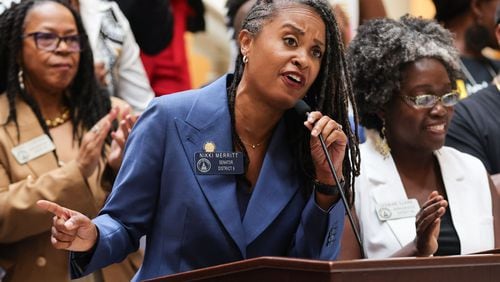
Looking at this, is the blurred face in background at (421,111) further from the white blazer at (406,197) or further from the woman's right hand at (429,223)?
the woman's right hand at (429,223)

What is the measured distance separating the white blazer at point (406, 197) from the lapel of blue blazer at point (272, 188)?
0.82 meters

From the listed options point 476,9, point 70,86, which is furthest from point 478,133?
point 70,86

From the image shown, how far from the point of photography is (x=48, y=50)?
13.4 ft

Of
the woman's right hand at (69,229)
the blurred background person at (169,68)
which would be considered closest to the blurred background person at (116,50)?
the blurred background person at (169,68)

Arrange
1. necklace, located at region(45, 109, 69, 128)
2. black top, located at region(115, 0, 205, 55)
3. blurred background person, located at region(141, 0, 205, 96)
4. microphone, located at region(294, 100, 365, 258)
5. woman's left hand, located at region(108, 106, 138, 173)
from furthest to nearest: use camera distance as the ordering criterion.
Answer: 1. blurred background person, located at region(141, 0, 205, 96)
2. black top, located at region(115, 0, 205, 55)
3. necklace, located at region(45, 109, 69, 128)
4. woman's left hand, located at region(108, 106, 138, 173)
5. microphone, located at region(294, 100, 365, 258)

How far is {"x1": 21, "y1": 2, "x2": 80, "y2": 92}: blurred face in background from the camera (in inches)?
160

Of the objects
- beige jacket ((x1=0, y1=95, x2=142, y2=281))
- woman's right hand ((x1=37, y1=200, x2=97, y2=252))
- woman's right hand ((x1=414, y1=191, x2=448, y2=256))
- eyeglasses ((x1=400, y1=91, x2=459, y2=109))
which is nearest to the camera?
woman's right hand ((x1=37, y1=200, x2=97, y2=252))

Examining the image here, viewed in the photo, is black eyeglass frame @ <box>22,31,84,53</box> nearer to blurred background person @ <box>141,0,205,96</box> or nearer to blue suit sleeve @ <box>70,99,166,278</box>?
blurred background person @ <box>141,0,205,96</box>

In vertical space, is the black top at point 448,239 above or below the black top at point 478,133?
below

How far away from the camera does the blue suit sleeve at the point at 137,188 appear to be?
9.38ft

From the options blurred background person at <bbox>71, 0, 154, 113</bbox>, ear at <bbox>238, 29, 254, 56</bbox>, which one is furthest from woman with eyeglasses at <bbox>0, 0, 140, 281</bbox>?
ear at <bbox>238, 29, 254, 56</bbox>

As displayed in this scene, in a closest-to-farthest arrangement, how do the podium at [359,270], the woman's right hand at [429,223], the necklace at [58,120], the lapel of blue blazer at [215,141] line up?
the podium at [359,270], the lapel of blue blazer at [215,141], the woman's right hand at [429,223], the necklace at [58,120]

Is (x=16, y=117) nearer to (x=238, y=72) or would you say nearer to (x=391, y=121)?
(x=238, y=72)

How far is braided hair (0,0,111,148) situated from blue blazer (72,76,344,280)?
121 centimetres
